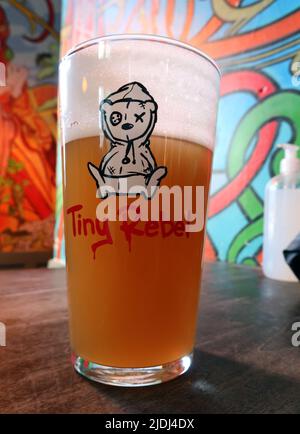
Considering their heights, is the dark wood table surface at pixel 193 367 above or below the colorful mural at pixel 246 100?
below

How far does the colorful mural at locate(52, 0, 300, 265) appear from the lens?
117 cm

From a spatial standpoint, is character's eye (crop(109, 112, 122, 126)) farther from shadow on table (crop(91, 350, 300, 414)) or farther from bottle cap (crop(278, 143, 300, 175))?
bottle cap (crop(278, 143, 300, 175))

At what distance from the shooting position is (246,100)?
1290mm

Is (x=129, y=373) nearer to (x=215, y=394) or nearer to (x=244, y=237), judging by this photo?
(x=215, y=394)

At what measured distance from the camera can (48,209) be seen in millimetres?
2783

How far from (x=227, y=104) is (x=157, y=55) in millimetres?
1061

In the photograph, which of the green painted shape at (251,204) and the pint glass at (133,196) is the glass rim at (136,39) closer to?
the pint glass at (133,196)

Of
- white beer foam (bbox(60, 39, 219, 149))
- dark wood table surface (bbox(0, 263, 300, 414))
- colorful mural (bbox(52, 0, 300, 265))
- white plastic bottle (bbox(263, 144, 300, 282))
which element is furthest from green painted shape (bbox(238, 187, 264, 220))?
white beer foam (bbox(60, 39, 219, 149))

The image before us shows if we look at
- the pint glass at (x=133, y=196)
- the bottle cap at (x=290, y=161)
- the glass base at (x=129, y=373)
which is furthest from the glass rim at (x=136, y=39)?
the bottle cap at (x=290, y=161)

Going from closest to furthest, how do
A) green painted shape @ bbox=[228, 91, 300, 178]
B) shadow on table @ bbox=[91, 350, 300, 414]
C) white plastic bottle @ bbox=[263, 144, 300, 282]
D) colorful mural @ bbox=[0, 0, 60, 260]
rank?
1. shadow on table @ bbox=[91, 350, 300, 414]
2. white plastic bottle @ bbox=[263, 144, 300, 282]
3. green painted shape @ bbox=[228, 91, 300, 178]
4. colorful mural @ bbox=[0, 0, 60, 260]

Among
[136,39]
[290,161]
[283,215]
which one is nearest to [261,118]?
[290,161]

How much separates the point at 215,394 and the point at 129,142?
0.24 metres

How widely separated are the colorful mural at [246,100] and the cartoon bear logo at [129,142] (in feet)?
3.02

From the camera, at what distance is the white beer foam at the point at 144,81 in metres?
0.35
